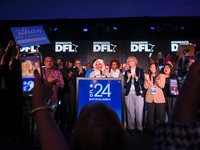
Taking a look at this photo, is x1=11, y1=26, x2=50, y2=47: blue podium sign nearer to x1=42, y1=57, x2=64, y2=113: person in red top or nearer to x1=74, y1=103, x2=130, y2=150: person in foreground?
x1=42, y1=57, x2=64, y2=113: person in red top

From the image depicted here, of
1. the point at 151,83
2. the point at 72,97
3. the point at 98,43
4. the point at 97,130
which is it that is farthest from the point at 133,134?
the point at 98,43

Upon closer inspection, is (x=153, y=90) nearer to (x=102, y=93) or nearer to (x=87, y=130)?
(x=102, y=93)

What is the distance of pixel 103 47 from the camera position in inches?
317

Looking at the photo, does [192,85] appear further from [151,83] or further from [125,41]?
[125,41]

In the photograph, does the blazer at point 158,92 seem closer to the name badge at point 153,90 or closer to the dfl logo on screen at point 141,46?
the name badge at point 153,90

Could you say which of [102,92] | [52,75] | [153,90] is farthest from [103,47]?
[102,92]

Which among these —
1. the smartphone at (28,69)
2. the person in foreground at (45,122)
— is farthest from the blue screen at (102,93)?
the person in foreground at (45,122)

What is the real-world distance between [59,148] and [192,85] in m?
0.46

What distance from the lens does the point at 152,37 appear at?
8.47 m

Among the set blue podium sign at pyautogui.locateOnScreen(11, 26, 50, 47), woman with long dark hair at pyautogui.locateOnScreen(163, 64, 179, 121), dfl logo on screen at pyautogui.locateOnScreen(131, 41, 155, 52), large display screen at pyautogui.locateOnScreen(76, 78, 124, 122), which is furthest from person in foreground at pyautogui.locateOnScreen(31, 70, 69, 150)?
dfl logo on screen at pyautogui.locateOnScreen(131, 41, 155, 52)

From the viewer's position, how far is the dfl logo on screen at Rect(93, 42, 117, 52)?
806cm

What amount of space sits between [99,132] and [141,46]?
25.7 feet

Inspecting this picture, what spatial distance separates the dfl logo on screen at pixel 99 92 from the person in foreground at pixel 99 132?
132 cm

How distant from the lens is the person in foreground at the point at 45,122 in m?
0.56
